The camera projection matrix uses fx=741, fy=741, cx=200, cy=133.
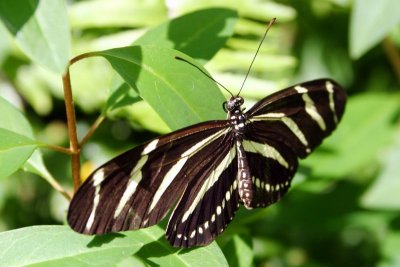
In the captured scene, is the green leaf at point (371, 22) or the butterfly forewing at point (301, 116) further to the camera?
the green leaf at point (371, 22)

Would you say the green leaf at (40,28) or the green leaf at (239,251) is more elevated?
the green leaf at (40,28)

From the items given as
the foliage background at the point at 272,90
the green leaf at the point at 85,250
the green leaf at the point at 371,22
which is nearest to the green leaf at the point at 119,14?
the foliage background at the point at 272,90

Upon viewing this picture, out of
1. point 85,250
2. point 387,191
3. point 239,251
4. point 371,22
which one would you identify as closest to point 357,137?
point 387,191

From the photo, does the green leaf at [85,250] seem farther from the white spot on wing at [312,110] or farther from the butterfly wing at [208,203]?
the white spot on wing at [312,110]

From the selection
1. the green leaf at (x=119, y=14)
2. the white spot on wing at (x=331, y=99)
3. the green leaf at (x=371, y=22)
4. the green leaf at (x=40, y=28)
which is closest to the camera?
the green leaf at (x=40, y=28)

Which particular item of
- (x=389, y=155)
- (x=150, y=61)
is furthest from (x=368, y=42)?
(x=150, y=61)

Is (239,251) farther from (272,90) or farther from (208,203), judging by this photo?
(272,90)

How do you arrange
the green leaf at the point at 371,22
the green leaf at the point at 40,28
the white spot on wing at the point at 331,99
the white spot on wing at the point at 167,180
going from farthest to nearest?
the green leaf at the point at 371,22 → the white spot on wing at the point at 331,99 → the white spot on wing at the point at 167,180 → the green leaf at the point at 40,28
